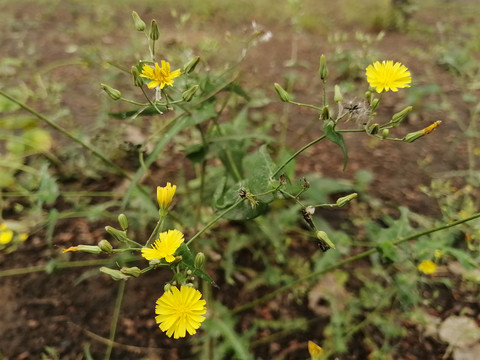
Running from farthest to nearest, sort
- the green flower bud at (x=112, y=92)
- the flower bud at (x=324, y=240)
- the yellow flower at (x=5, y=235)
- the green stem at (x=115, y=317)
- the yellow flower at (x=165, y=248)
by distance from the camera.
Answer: the yellow flower at (x=5, y=235)
the green stem at (x=115, y=317)
the green flower bud at (x=112, y=92)
the flower bud at (x=324, y=240)
the yellow flower at (x=165, y=248)

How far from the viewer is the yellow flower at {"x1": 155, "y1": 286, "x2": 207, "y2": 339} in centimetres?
110

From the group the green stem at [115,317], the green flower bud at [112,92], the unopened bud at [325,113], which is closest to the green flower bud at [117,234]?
the green flower bud at [112,92]

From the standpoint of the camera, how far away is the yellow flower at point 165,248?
107 centimetres

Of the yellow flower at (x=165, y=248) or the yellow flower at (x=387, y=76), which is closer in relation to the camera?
the yellow flower at (x=165, y=248)

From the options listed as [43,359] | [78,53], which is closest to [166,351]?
[43,359]

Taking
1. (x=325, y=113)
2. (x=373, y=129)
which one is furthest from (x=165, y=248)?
(x=373, y=129)

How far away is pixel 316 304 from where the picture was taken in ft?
6.09

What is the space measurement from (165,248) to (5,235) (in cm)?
140

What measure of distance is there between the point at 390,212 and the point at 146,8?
5096 millimetres

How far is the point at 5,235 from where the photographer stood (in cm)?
196

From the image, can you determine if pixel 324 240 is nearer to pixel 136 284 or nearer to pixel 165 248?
pixel 165 248

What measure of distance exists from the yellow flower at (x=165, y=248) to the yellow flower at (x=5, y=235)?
4.33 feet

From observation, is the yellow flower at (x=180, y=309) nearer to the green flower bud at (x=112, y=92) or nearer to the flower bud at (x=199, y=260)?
the flower bud at (x=199, y=260)

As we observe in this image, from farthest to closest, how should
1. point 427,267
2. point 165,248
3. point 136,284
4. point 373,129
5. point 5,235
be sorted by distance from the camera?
point 5,235 < point 136,284 < point 427,267 < point 373,129 < point 165,248
